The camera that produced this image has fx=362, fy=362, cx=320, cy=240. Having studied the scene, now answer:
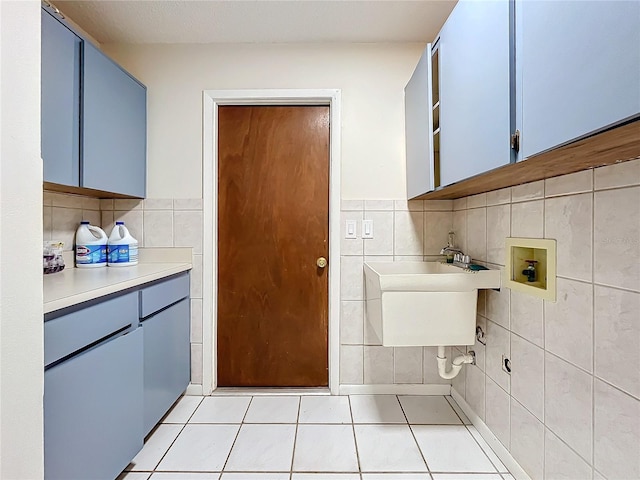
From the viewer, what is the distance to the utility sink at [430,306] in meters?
1.66

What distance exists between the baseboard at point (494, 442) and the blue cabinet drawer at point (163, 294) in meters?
1.72

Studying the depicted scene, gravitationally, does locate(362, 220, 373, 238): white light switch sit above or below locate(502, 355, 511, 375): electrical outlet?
above

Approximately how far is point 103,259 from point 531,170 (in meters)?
2.18

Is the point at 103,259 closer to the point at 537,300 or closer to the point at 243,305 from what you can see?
the point at 243,305

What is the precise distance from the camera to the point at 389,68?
2.24m

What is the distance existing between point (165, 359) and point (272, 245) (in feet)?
2.91

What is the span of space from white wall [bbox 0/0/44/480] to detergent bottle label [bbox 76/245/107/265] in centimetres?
144

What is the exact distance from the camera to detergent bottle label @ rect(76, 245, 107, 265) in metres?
2.00

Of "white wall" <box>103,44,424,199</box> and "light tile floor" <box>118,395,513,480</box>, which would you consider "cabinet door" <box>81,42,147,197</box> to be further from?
"light tile floor" <box>118,395,513,480</box>

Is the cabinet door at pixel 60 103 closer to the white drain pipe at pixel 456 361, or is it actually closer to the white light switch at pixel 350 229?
the white light switch at pixel 350 229

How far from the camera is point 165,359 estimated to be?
1.91 m

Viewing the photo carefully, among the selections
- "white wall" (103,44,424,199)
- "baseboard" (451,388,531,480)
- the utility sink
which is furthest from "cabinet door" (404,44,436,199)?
"baseboard" (451,388,531,480)

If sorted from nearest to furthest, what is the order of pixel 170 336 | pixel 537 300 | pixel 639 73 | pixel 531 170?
pixel 639 73
pixel 531 170
pixel 537 300
pixel 170 336

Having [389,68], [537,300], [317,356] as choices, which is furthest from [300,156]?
[537,300]
